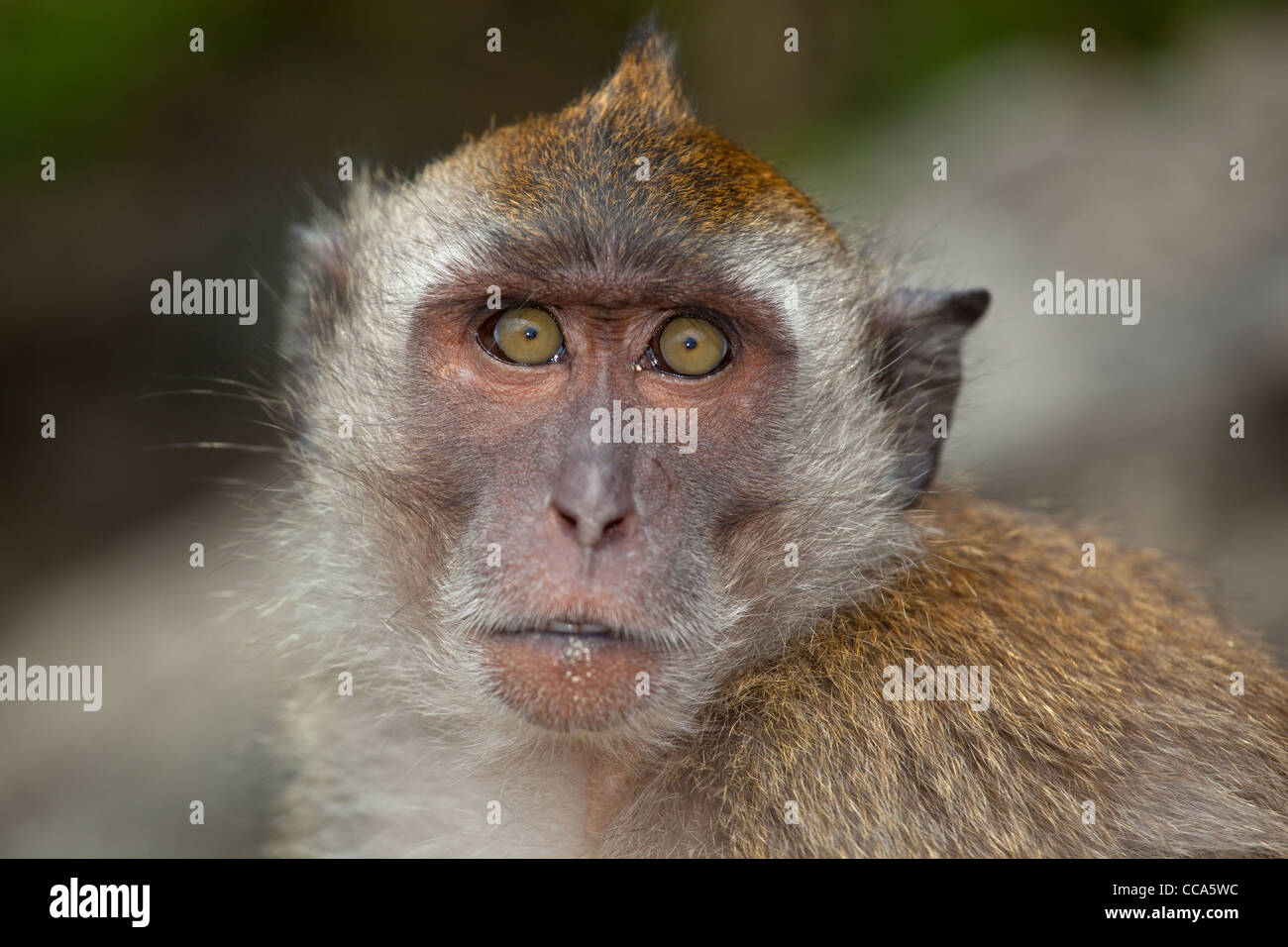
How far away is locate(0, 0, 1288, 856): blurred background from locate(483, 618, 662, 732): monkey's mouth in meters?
2.31

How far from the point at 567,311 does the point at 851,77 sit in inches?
375

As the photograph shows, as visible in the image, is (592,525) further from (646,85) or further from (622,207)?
(646,85)

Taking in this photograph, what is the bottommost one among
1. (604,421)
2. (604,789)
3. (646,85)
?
(604,789)

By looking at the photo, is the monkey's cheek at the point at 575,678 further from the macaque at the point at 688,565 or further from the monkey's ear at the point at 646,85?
the monkey's ear at the point at 646,85

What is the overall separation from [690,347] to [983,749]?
172 cm

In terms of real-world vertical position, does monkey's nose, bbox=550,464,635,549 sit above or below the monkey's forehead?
below

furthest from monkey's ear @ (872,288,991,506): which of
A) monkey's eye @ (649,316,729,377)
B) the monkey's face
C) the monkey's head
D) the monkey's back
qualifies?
monkey's eye @ (649,316,729,377)

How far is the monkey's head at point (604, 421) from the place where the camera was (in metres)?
3.99

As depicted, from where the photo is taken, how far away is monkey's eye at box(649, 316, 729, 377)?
444 centimetres

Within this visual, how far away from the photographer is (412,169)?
18.8 feet

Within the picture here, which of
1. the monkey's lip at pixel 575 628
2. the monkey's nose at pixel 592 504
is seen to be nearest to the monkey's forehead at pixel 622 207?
the monkey's nose at pixel 592 504

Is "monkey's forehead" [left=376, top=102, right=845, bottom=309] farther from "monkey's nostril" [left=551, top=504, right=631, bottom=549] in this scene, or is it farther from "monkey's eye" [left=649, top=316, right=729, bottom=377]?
"monkey's nostril" [left=551, top=504, right=631, bottom=549]

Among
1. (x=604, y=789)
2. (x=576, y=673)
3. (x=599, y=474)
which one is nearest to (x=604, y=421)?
(x=599, y=474)

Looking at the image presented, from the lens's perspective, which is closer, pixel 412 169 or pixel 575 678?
pixel 575 678
